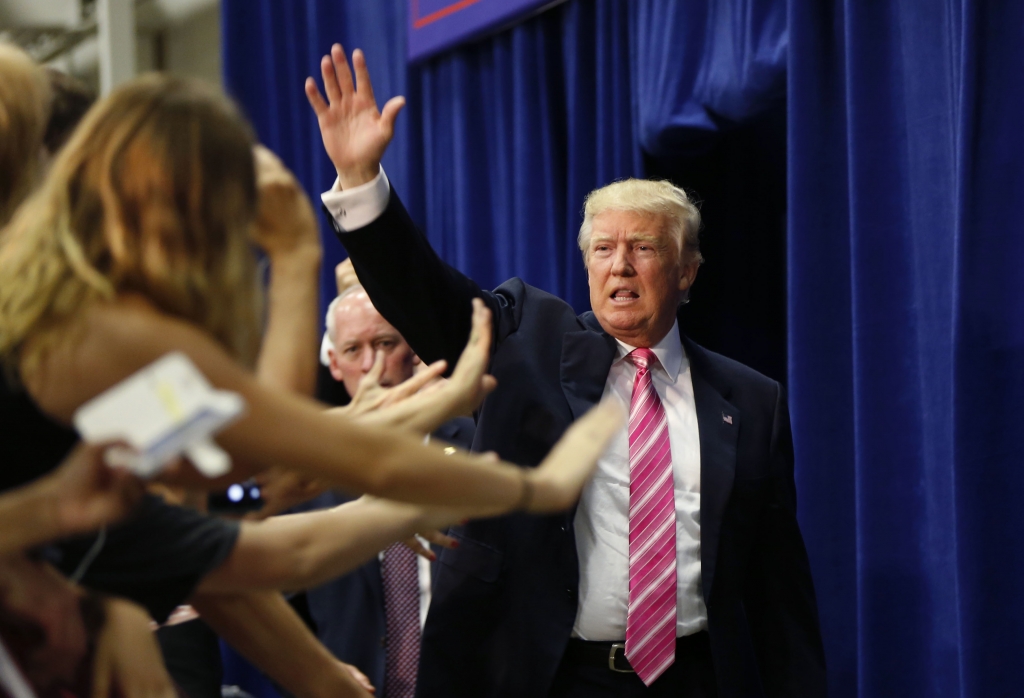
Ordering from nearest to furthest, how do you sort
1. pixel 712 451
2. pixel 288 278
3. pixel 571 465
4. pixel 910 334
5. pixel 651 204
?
pixel 571 465
pixel 288 278
pixel 712 451
pixel 651 204
pixel 910 334

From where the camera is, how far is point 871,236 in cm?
259

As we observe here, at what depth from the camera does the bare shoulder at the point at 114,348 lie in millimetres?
894

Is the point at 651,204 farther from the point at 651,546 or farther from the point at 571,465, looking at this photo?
the point at 571,465

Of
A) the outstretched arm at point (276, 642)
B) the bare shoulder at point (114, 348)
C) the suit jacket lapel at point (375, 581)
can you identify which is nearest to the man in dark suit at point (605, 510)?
the suit jacket lapel at point (375, 581)

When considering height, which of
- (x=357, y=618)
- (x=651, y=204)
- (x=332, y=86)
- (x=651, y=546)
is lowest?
(x=357, y=618)

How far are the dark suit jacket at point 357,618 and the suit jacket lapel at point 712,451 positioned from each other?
0.55 meters

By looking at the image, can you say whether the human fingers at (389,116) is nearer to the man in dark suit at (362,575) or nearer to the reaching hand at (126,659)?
the man in dark suit at (362,575)

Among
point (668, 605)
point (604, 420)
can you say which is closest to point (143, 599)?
point (604, 420)

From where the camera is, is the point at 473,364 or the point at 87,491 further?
the point at 473,364

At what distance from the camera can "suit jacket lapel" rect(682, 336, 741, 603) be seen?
208cm

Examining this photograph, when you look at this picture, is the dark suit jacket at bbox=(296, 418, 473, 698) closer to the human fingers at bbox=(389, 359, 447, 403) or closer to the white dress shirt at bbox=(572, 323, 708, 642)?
the white dress shirt at bbox=(572, 323, 708, 642)

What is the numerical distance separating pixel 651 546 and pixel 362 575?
0.64m

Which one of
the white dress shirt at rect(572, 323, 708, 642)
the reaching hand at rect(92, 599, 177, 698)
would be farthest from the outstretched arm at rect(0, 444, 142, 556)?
the white dress shirt at rect(572, 323, 708, 642)

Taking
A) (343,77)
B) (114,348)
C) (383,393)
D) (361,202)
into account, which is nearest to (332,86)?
(343,77)
